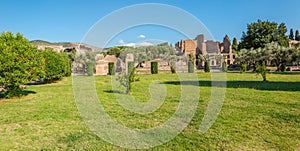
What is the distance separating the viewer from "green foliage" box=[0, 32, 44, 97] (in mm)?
7230

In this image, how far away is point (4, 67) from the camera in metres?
7.12

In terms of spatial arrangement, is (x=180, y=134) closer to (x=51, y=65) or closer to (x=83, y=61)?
(x=51, y=65)

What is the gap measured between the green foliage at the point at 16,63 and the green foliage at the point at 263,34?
128ft

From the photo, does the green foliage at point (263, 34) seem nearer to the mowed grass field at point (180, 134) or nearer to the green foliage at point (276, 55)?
the green foliage at point (276, 55)

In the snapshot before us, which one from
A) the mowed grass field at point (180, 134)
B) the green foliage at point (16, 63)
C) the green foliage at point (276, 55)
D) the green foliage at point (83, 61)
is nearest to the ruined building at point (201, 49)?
the green foliage at point (276, 55)

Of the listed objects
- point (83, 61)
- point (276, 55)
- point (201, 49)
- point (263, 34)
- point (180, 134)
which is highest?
point (263, 34)

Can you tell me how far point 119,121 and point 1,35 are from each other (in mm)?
5823

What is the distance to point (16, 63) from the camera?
290 inches

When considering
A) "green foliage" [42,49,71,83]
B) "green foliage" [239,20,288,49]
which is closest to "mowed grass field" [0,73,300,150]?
"green foliage" [42,49,71,83]

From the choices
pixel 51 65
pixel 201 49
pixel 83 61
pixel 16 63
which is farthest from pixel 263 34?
pixel 16 63

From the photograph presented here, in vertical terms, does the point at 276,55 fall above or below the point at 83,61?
above

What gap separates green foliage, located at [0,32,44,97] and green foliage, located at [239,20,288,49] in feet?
128

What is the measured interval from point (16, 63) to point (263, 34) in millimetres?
41594

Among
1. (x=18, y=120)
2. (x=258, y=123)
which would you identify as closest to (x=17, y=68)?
(x=18, y=120)
